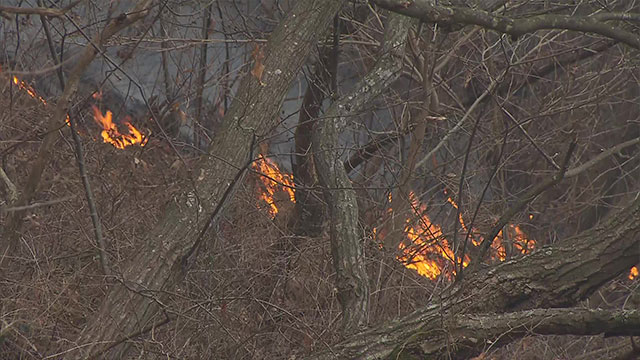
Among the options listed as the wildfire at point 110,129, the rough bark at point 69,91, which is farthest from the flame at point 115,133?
the rough bark at point 69,91

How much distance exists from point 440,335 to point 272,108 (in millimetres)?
1646

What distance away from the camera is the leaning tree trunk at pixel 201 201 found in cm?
481

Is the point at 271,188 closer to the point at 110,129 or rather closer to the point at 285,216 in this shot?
the point at 285,216

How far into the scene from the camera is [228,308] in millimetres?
5574

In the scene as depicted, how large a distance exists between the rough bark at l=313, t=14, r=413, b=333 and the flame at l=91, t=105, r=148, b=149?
2.56 meters

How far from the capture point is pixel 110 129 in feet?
26.8

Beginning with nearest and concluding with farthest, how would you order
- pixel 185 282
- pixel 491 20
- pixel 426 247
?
pixel 491 20 → pixel 185 282 → pixel 426 247

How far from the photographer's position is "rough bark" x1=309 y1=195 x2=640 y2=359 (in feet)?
14.0

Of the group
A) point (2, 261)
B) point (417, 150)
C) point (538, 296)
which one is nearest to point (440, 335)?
point (538, 296)

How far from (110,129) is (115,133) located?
0.13 meters

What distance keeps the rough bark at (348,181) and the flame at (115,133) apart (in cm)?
256

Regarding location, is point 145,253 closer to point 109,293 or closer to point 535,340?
point 109,293

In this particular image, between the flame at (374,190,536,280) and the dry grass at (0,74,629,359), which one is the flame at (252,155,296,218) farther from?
the flame at (374,190,536,280)

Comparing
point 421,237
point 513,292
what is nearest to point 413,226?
point 421,237
